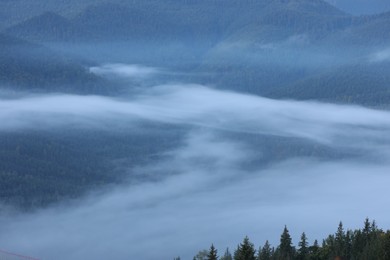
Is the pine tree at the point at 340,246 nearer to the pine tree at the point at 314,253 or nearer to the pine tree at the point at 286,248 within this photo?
the pine tree at the point at 314,253

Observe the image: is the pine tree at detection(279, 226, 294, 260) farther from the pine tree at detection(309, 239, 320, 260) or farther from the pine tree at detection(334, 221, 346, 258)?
the pine tree at detection(334, 221, 346, 258)

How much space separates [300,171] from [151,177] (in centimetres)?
4226

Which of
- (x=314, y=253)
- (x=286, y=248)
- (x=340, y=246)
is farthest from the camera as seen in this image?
(x=314, y=253)

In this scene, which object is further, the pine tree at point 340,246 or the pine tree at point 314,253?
the pine tree at point 314,253

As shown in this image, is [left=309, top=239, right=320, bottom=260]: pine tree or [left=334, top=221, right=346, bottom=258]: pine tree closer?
[left=334, top=221, right=346, bottom=258]: pine tree

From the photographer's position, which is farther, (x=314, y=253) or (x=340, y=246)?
(x=314, y=253)

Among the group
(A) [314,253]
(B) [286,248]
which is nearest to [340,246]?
(A) [314,253]

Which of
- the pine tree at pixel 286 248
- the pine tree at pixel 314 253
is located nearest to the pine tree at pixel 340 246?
the pine tree at pixel 314 253

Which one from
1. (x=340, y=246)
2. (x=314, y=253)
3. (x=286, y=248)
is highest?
(x=340, y=246)

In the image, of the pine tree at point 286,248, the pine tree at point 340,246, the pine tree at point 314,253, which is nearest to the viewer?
the pine tree at point 286,248

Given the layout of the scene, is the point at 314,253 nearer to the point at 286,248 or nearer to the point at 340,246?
the point at 340,246

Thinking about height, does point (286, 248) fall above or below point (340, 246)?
below

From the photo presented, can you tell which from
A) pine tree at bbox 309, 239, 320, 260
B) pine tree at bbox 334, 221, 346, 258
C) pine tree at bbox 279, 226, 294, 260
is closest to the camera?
pine tree at bbox 279, 226, 294, 260

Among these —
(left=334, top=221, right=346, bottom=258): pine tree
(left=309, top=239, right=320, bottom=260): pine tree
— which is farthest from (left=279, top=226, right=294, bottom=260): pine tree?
(left=334, top=221, right=346, bottom=258): pine tree
